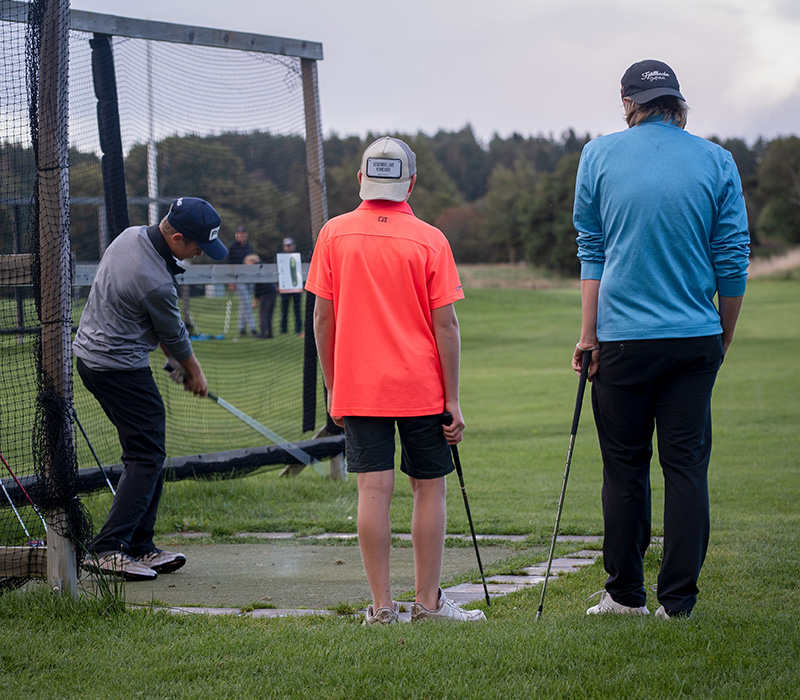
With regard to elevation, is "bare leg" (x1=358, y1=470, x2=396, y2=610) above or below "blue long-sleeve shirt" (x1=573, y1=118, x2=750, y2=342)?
below

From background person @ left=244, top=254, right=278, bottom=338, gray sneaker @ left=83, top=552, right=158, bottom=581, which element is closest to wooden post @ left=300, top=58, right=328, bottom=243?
gray sneaker @ left=83, top=552, right=158, bottom=581

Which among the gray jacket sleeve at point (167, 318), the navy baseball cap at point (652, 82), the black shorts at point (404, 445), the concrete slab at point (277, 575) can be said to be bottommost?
the concrete slab at point (277, 575)

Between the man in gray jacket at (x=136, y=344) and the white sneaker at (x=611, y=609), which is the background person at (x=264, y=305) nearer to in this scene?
the man in gray jacket at (x=136, y=344)

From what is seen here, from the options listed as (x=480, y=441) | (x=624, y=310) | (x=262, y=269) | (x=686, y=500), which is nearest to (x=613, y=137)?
(x=624, y=310)

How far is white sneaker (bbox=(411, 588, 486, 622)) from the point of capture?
397cm

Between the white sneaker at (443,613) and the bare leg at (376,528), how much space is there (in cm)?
13

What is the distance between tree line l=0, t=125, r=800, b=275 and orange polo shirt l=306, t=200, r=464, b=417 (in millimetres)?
2048

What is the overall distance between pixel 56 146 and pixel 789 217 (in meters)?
72.6

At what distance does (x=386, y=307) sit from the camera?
3.89 m

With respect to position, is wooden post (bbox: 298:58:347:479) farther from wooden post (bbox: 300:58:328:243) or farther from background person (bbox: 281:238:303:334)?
background person (bbox: 281:238:303:334)

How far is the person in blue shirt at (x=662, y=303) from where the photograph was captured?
3.72 m

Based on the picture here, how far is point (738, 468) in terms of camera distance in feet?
30.3

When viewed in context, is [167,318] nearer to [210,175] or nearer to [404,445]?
[404,445]

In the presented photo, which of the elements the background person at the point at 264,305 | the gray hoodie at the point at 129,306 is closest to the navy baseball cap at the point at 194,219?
the gray hoodie at the point at 129,306
